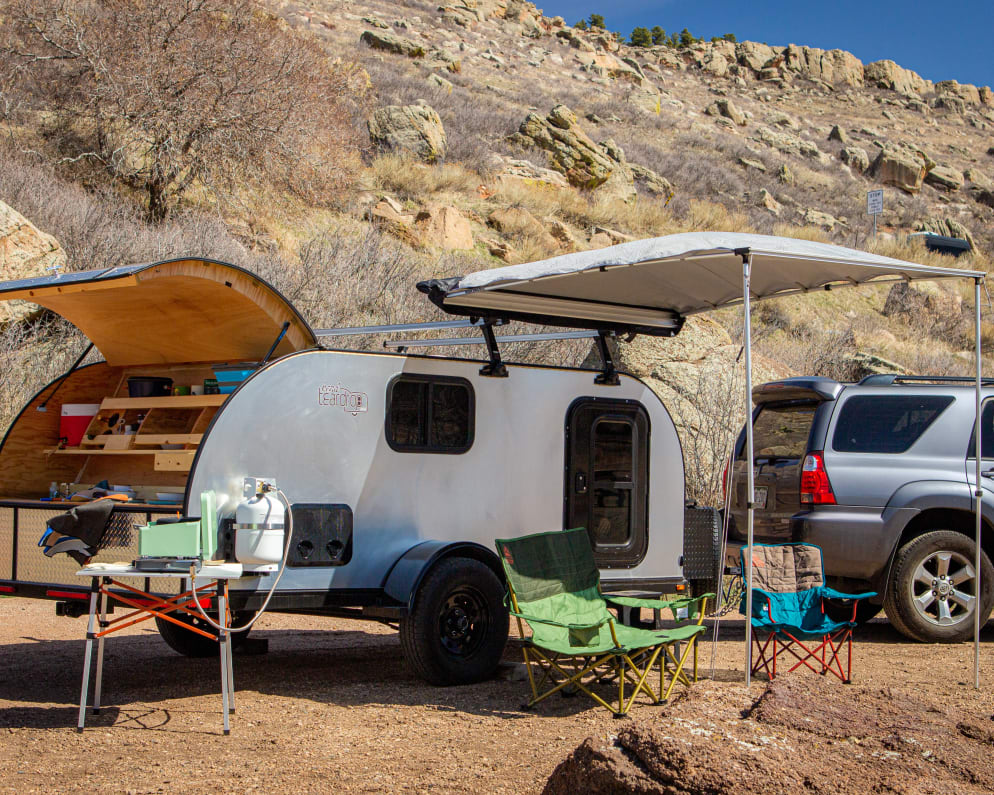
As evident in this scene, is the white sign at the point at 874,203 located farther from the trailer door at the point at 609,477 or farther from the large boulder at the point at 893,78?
the large boulder at the point at 893,78

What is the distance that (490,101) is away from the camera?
111 feet

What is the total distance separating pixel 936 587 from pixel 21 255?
10389mm

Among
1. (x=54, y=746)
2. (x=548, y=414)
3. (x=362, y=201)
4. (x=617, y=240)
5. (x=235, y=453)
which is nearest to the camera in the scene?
(x=54, y=746)

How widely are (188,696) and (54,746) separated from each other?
4.07 ft

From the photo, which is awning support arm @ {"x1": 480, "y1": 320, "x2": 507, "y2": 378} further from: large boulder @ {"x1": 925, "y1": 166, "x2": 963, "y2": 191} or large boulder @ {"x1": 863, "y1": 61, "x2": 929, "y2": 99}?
large boulder @ {"x1": 863, "y1": 61, "x2": 929, "y2": 99}

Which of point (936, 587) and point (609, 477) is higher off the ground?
point (609, 477)

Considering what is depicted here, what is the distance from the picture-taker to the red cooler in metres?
7.73

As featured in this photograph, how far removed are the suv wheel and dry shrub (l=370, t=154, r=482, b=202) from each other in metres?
16.5

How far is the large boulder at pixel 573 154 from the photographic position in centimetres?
2803

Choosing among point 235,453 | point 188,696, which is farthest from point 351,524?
point 188,696

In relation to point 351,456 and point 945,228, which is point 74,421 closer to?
point 351,456

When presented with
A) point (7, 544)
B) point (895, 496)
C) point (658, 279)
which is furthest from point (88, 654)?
point (895, 496)

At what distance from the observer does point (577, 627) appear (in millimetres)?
5637

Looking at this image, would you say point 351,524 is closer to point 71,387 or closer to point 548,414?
point 548,414
